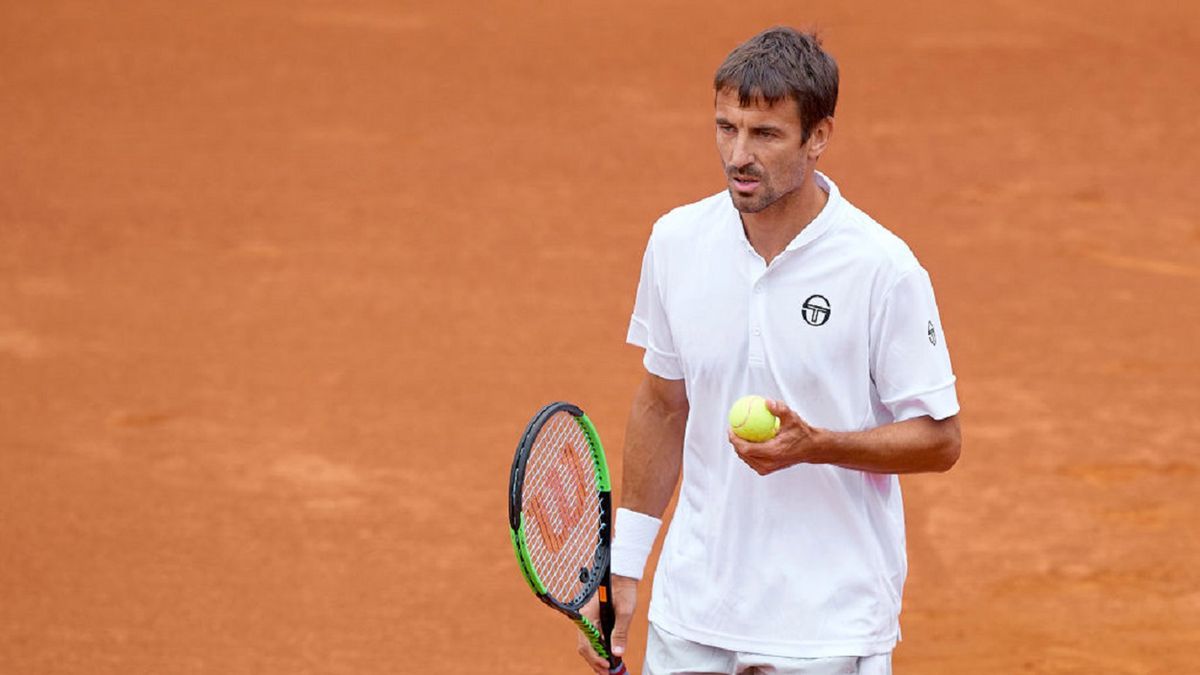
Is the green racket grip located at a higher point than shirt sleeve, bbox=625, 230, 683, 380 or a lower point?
lower

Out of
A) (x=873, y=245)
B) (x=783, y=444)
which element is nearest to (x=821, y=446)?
(x=783, y=444)

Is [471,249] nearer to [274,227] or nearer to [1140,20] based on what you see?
[274,227]

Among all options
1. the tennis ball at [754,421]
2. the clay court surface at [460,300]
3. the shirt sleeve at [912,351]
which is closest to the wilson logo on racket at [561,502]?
the tennis ball at [754,421]

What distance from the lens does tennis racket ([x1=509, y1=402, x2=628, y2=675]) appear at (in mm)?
3818

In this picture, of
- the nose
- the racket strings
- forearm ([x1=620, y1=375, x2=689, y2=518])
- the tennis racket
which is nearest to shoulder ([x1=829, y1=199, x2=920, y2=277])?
the nose

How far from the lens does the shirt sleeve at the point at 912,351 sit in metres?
3.44

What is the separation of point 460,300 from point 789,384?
619 cm

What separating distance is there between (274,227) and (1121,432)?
507 centimetres

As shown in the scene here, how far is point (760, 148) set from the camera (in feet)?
11.2

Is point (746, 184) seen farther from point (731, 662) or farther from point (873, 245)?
point (731, 662)

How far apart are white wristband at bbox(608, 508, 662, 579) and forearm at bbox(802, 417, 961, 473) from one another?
0.58 metres

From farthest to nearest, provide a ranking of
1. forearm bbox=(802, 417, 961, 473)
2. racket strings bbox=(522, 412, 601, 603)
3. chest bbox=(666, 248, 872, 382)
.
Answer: racket strings bbox=(522, 412, 601, 603) < chest bbox=(666, 248, 872, 382) < forearm bbox=(802, 417, 961, 473)

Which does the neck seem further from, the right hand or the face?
the right hand

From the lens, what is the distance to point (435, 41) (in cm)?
1484
